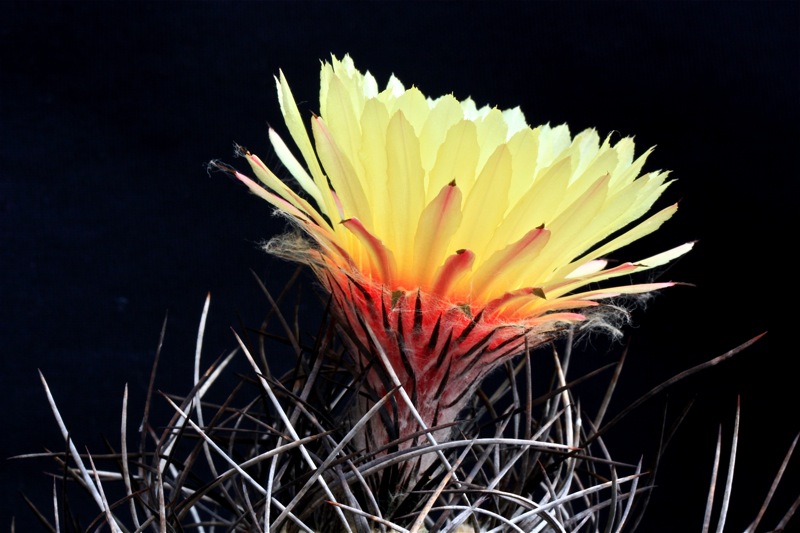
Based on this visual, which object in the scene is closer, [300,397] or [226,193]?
[300,397]

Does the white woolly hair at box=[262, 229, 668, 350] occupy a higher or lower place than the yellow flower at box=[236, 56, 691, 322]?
lower

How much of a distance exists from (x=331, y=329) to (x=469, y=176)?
95mm

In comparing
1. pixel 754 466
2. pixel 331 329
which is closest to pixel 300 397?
pixel 331 329

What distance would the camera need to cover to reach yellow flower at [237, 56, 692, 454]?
299 millimetres

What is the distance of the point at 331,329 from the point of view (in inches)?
14.0

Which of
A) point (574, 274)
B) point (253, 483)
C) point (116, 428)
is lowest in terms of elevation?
point (116, 428)

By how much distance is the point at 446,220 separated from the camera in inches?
11.7

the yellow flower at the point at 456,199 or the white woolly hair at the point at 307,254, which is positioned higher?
the yellow flower at the point at 456,199

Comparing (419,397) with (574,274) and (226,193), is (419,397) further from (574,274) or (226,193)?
(226,193)

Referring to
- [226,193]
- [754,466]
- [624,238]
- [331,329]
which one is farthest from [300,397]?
[754,466]

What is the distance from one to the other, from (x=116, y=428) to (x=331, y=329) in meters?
0.71

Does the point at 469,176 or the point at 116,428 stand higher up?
the point at 469,176

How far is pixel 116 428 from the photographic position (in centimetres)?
98

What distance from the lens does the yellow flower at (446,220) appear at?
0.30m
